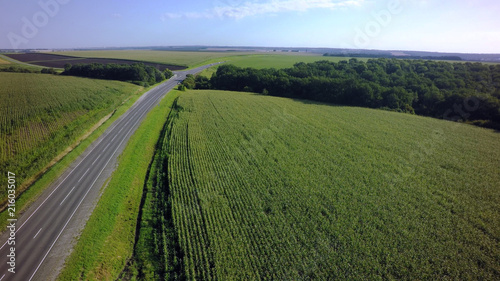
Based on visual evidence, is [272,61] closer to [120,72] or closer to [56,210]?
[120,72]

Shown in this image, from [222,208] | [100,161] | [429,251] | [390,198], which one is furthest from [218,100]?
[429,251]

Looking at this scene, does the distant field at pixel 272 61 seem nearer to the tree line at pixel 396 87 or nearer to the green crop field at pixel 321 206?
the tree line at pixel 396 87

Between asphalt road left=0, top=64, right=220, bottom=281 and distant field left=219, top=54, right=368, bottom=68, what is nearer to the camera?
asphalt road left=0, top=64, right=220, bottom=281

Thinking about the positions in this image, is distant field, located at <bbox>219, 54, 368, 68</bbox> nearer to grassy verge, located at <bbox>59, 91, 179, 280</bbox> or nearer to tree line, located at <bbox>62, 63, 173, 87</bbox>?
tree line, located at <bbox>62, 63, 173, 87</bbox>

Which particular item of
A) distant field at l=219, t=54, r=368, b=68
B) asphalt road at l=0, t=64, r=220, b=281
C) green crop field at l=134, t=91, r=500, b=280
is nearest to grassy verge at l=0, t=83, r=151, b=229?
asphalt road at l=0, t=64, r=220, b=281

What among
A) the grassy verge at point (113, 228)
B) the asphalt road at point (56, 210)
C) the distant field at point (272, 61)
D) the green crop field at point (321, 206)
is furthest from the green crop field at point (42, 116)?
the distant field at point (272, 61)
